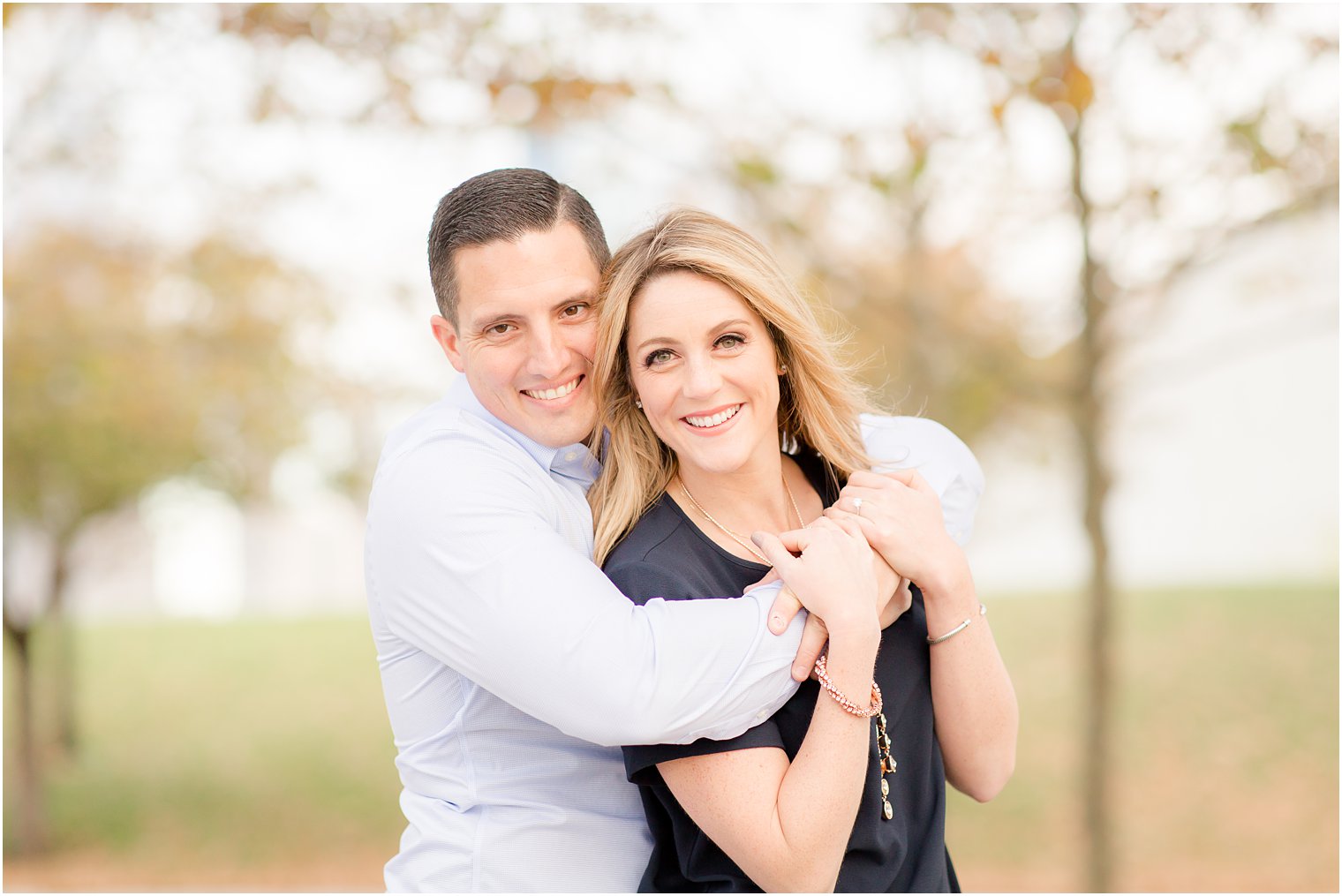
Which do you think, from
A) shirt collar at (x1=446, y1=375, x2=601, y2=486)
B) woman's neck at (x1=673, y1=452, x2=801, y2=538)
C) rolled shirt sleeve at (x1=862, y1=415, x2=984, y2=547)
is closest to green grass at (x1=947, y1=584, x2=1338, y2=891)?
rolled shirt sleeve at (x1=862, y1=415, x2=984, y2=547)

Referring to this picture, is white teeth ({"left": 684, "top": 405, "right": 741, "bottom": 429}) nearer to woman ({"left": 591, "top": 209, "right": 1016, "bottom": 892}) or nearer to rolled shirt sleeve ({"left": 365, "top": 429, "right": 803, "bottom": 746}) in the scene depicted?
woman ({"left": 591, "top": 209, "right": 1016, "bottom": 892})

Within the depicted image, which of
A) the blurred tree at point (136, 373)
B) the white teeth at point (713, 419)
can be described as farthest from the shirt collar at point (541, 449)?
the blurred tree at point (136, 373)

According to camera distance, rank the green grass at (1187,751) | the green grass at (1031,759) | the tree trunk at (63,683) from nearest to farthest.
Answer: the green grass at (1187,751)
the green grass at (1031,759)
the tree trunk at (63,683)

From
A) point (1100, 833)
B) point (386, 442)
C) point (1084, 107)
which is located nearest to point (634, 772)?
point (386, 442)

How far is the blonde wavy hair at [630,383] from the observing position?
8.40 ft

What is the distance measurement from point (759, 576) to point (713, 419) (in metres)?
0.36

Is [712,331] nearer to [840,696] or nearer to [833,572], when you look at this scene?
[833,572]

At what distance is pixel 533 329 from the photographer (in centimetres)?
258

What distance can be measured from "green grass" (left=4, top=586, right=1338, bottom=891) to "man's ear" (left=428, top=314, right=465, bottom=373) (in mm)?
6271

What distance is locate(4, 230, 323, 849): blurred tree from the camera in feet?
27.1

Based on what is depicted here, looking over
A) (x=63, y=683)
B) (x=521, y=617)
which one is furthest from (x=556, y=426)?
(x=63, y=683)

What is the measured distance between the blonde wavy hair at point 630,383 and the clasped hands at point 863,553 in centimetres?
27

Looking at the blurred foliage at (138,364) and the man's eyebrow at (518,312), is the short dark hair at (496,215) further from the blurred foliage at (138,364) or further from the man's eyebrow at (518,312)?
the blurred foliage at (138,364)

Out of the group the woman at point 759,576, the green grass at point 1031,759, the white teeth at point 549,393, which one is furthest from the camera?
the green grass at point 1031,759
